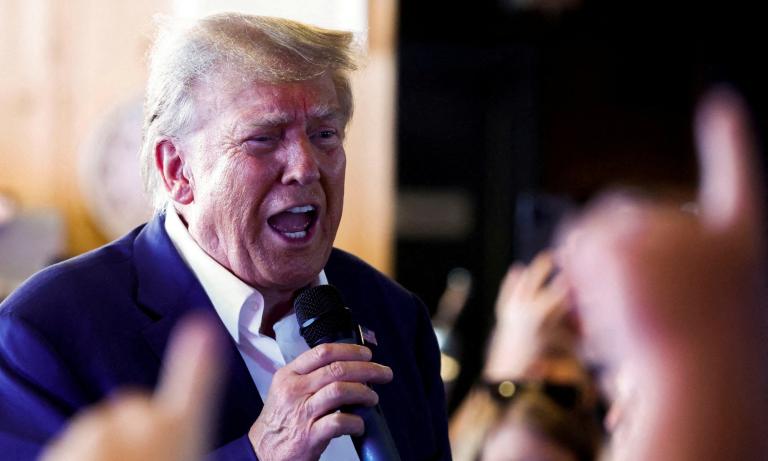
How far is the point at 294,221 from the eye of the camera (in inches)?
69.1

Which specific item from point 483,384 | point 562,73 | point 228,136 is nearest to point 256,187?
point 228,136

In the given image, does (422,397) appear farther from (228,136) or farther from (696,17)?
(696,17)

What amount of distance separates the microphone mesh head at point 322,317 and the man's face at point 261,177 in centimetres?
20

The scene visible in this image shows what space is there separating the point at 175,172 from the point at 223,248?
Result: 0.50 ft

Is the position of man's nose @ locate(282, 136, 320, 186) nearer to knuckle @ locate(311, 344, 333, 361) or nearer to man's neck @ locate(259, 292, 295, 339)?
man's neck @ locate(259, 292, 295, 339)

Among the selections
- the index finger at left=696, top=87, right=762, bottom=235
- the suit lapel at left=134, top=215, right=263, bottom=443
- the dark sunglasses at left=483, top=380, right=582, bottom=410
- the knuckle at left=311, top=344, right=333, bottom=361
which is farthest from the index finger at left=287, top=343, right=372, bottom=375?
the index finger at left=696, top=87, right=762, bottom=235

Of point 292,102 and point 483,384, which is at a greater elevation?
point 292,102

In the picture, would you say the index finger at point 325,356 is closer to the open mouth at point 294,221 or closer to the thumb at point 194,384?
the open mouth at point 294,221

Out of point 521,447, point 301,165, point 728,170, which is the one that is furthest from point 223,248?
point 728,170

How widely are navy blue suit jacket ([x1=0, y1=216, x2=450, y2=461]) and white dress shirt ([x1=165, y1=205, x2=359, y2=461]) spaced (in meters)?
0.03

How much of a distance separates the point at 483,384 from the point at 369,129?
126 inches

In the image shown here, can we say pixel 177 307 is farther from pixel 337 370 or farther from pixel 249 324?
pixel 337 370

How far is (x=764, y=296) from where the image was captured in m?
0.66

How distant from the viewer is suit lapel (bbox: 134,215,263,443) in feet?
5.30
